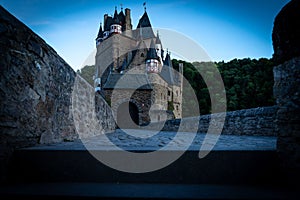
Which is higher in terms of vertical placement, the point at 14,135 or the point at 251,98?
the point at 251,98

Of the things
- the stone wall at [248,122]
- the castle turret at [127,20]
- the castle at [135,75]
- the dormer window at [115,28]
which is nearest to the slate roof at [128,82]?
the castle at [135,75]

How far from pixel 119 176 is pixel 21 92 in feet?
4.17

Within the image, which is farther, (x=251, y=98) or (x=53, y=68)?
(x=251, y=98)

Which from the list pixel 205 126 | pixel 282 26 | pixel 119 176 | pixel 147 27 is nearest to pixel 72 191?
pixel 119 176

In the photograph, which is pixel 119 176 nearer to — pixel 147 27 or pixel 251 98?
pixel 251 98

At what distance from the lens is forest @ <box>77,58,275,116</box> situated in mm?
29344

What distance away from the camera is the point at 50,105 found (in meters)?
2.39

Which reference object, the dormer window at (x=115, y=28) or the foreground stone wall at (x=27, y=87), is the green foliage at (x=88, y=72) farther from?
the foreground stone wall at (x=27, y=87)

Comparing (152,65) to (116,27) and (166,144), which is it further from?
(166,144)

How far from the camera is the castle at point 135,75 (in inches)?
787

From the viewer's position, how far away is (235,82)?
119 ft

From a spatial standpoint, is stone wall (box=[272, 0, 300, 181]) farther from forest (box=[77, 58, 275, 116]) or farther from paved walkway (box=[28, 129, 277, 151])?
forest (box=[77, 58, 275, 116])

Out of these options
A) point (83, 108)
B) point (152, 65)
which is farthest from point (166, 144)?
point (152, 65)

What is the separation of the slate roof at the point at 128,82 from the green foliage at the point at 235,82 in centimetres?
1682
